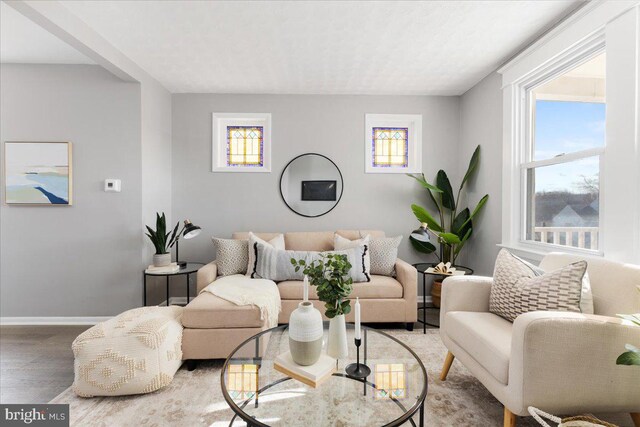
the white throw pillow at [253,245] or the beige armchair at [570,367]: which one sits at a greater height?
the white throw pillow at [253,245]

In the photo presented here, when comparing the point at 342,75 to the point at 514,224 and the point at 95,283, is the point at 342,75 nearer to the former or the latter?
the point at 514,224

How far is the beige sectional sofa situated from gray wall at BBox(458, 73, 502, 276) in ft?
2.91

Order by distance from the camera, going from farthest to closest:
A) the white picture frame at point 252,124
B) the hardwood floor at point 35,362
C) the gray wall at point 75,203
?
1. the white picture frame at point 252,124
2. the gray wall at point 75,203
3. the hardwood floor at point 35,362

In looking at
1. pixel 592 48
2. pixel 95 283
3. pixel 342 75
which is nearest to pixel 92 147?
pixel 95 283

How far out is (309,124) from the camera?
11.9ft

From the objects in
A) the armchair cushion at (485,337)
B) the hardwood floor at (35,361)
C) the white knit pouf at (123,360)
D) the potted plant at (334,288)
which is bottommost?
the hardwood floor at (35,361)

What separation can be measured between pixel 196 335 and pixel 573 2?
337 centimetres

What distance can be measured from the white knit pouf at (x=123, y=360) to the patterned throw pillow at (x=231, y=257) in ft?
3.38

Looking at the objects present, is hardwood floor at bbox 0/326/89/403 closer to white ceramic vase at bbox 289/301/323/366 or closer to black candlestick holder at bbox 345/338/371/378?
white ceramic vase at bbox 289/301/323/366

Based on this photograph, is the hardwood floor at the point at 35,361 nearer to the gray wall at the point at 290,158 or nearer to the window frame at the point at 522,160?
the window frame at the point at 522,160

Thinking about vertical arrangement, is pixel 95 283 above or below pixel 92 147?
below

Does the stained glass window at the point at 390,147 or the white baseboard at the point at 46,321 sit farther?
the stained glass window at the point at 390,147

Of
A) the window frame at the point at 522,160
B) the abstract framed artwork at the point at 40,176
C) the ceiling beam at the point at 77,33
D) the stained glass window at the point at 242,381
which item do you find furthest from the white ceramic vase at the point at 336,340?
the abstract framed artwork at the point at 40,176

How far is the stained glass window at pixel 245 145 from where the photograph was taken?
12.1 ft
